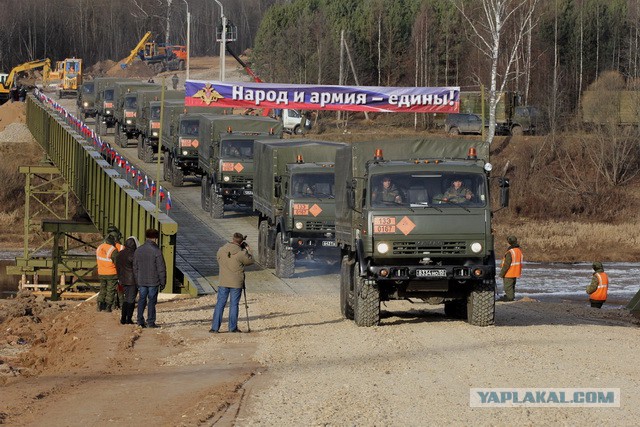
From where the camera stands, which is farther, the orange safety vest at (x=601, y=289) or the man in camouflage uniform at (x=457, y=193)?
the orange safety vest at (x=601, y=289)

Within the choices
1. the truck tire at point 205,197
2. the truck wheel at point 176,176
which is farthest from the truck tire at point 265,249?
the truck wheel at point 176,176

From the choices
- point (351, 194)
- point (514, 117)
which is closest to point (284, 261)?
point (351, 194)

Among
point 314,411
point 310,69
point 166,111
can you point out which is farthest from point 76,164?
point 310,69

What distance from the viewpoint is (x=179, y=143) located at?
142 ft

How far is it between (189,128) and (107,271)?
73.4 ft

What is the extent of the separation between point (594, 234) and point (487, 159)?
28.6m

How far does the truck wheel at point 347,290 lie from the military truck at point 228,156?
52.1 ft

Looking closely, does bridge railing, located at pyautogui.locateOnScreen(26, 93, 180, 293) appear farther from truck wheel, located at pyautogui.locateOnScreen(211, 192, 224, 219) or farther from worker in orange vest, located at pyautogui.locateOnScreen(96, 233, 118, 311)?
truck wheel, located at pyautogui.locateOnScreen(211, 192, 224, 219)

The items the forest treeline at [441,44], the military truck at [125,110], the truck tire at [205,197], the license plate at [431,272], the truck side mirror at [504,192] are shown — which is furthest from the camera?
the forest treeline at [441,44]

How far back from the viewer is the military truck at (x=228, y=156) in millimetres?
36469

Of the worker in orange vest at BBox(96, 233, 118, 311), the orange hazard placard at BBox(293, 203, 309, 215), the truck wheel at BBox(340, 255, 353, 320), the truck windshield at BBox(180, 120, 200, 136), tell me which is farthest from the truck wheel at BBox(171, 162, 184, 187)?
the truck wheel at BBox(340, 255, 353, 320)

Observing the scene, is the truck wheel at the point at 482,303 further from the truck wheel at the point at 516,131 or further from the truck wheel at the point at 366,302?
the truck wheel at the point at 516,131

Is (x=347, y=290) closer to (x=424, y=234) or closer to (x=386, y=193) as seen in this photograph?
(x=386, y=193)

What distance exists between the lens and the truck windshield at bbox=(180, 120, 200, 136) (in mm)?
43250
